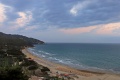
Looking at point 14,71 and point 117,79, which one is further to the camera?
point 117,79

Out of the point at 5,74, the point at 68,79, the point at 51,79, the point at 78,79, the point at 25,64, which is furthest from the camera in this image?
the point at 25,64

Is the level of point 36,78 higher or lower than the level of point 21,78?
lower

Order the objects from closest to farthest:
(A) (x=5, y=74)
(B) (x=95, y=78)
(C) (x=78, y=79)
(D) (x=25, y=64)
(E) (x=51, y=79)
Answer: (A) (x=5, y=74)
(E) (x=51, y=79)
(C) (x=78, y=79)
(B) (x=95, y=78)
(D) (x=25, y=64)

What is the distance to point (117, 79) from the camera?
3366 centimetres

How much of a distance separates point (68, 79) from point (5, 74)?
586 inches

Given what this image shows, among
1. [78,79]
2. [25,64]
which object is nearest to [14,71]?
[78,79]

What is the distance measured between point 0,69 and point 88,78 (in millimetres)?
19903

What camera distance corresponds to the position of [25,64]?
3847 centimetres

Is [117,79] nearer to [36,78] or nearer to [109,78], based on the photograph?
[109,78]

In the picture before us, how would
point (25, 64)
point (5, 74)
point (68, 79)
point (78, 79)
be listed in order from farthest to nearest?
point (25, 64)
point (78, 79)
point (68, 79)
point (5, 74)

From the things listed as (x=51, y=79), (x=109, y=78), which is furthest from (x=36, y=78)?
(x=109, y=78)

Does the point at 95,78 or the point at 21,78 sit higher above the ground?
the point at 21,78

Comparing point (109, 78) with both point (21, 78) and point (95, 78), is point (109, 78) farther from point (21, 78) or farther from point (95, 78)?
point (21, 78)

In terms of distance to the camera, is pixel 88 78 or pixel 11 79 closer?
pixel 11 79
